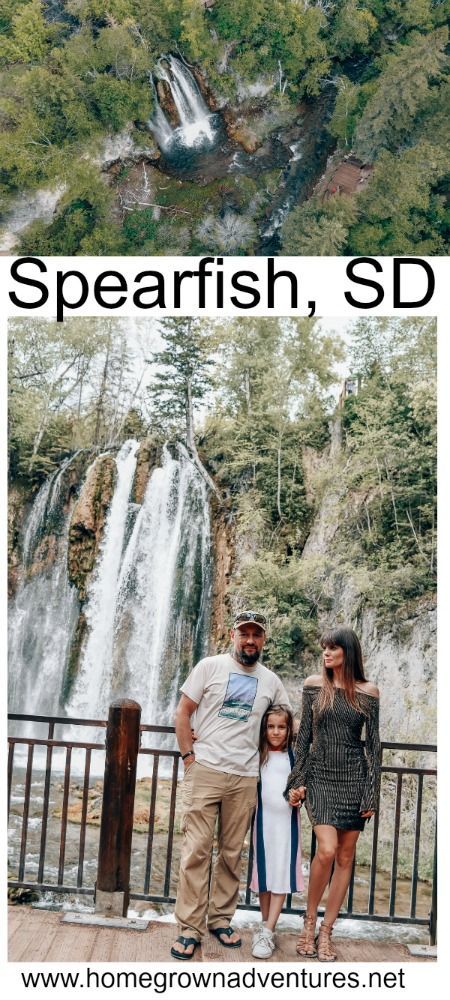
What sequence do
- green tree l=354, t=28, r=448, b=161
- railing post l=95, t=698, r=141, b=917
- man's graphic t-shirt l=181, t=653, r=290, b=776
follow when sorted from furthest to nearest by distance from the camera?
1. green tree l=354, t=28, r=448, b=161
2. railing post l=95, t=698, r=141, b=917
3. man's graphic t-shirt l=181, t=653, r=290, b=776

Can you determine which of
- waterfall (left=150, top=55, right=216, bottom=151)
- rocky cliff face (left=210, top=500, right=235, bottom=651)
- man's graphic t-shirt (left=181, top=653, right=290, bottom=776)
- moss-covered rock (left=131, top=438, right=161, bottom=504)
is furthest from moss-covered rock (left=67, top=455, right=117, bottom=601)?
man's graphic t-shirt (left=181, top=653, right=290, bottom=776)

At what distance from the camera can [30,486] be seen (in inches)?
453

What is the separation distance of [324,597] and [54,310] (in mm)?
6061

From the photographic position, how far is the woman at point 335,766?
3.28 m

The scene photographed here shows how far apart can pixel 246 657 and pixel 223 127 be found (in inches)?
554

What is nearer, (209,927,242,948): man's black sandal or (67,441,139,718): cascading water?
(209,927,242,948): man's black sandal

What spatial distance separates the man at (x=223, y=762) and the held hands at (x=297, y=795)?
13cm

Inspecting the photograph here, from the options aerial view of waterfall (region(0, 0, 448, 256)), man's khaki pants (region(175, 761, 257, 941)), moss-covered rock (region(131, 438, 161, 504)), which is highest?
aerial view of waterfall (region(0, 0, 448, 256))

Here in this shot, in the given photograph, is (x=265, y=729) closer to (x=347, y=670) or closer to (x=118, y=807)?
(x=347, y=670)

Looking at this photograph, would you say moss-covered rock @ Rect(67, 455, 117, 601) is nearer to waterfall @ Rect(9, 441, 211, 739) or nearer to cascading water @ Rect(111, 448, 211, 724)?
waterfall @ Rect(9, 441, 211, 739)

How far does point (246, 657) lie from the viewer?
3369 millimetres

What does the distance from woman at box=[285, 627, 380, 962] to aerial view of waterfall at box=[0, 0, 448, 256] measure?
12.0m

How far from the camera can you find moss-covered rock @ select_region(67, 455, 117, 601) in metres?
11.1

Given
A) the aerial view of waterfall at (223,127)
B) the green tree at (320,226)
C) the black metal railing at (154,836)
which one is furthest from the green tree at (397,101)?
the black metal railing at (154,836)
